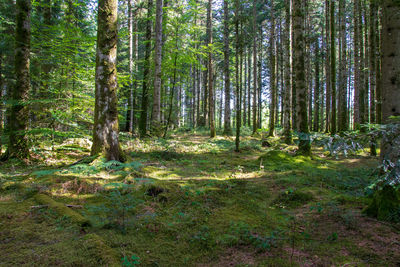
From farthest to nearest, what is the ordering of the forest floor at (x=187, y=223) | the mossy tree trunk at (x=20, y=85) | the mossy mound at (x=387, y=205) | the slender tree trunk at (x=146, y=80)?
the slender tree trunk at (x=146, y=80)
the mossy tree trunk at (x=20, y=85)
the mossy mound at (x=387, y=205)
the forest floor at (x=187, y=223)

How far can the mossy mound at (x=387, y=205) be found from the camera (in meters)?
3.37

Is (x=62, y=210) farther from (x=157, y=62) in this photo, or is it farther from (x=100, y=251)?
(x=157, y=62)

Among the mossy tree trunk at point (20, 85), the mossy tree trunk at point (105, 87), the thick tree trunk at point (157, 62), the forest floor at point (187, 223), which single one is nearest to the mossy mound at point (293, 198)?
the forest floor at point (187, 223)

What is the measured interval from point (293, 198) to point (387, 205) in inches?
→ 63.2

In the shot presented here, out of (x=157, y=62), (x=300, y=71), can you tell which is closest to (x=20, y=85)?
(x=157, y=62)

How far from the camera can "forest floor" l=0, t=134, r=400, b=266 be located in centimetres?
273

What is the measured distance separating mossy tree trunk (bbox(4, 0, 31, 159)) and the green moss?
12.8 ft

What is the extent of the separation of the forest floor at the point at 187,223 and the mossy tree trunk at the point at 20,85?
132 centimetres

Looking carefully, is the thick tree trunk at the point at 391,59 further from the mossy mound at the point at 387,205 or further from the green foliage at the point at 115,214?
the green foliage at the point at 115,214

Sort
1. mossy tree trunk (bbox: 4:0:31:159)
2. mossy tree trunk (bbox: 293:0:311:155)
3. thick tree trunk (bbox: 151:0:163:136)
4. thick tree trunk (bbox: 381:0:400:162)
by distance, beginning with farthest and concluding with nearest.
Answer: thick tree trunk (bbox: 151:0:163:136), mossy tree trunk (bbox: 293:0:311:155), mossy tree trunk (bbox: 4:0:31:159), thick tree trunk (bbox: 381:0:400:162)

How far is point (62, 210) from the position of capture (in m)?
3.70

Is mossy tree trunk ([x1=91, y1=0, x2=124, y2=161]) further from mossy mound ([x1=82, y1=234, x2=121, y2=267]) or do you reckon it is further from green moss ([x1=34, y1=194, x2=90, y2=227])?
mossy mound ([x1=82, y1=234, x2=121, y2=267])

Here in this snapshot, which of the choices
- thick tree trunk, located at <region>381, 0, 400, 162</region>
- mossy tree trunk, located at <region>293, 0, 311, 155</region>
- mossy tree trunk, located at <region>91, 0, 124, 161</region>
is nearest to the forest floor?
mossy tree trunk, located at <region>91, 0, 124, 161</region>

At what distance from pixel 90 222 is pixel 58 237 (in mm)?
470
